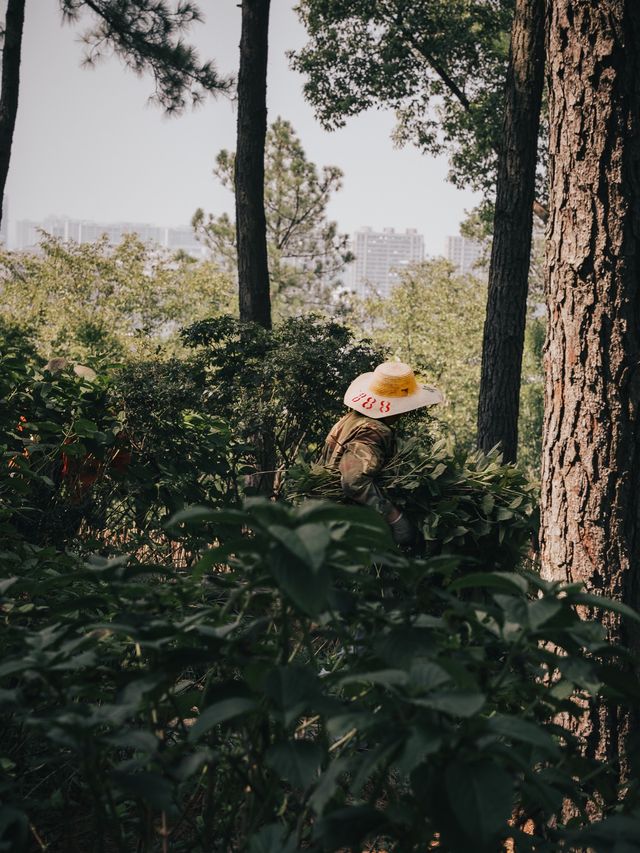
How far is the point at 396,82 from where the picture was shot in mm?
17797

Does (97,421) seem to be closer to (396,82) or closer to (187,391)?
(187,391)

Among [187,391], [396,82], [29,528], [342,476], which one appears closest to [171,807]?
[342,476]

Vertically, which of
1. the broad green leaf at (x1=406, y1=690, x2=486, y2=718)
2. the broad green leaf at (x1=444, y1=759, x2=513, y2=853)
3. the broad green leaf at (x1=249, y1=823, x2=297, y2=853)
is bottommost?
the broad green leaf at (x1=249, y1=823, x2=297, y2=853)

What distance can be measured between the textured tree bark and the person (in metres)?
1.73

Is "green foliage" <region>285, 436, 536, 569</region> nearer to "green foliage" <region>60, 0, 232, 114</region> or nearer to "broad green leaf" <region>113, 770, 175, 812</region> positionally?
"broad green leaf" <region>113, 770, 175, 812</region>

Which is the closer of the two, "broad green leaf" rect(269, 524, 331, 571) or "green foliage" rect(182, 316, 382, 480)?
"broad green leaf" rect(269, 524, 331, 571)

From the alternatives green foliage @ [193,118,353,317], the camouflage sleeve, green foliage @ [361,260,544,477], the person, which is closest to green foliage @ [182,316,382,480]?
the person

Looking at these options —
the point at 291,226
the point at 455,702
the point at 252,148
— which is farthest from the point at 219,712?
the point at 291,226

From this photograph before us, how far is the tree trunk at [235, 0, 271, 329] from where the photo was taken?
1086 cm

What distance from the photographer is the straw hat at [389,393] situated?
17.4 ft

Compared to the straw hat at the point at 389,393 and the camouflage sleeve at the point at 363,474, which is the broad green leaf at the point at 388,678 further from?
the straw hat at the point at 389,393

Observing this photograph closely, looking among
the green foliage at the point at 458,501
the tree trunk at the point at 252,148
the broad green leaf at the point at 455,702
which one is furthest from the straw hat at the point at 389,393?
the tree trunk at the point at 252,148

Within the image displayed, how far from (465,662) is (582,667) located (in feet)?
0.60

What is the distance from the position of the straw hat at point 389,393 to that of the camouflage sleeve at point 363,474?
0.78ft
